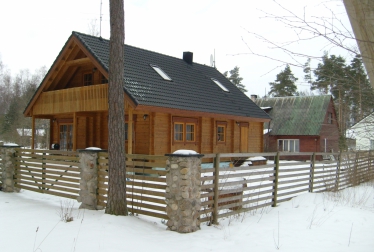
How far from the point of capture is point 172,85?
54.9ft

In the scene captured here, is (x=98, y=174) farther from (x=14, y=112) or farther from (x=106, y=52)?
(x=14, y=112)

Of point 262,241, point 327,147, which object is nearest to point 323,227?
point 262,241

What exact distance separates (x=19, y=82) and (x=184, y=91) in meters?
50.5

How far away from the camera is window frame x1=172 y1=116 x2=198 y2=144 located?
1605 cm

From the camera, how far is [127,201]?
23.0 feet

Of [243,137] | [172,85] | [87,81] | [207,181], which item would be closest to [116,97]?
[207,181]

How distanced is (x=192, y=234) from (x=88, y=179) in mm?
2737

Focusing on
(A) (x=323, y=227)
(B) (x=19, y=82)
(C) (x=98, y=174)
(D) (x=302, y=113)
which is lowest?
(A) (x=323, y=227)

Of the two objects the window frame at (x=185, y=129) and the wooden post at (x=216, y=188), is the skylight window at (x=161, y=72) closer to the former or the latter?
the window frame at (x=185, y=129)

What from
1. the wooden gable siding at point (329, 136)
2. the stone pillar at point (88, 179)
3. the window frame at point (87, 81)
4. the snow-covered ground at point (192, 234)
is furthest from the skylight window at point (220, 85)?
the stone pillar at point (88, 179)

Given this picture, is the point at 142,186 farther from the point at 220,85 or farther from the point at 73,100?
the point at 220,85

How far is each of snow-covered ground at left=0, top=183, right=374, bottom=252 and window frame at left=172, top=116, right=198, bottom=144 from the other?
27.7 feet

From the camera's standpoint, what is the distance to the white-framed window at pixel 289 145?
92.4 ft

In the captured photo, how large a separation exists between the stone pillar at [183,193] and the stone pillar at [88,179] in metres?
2.03
